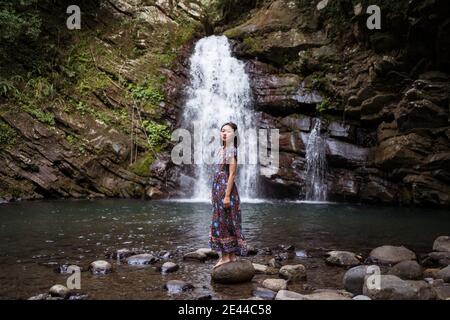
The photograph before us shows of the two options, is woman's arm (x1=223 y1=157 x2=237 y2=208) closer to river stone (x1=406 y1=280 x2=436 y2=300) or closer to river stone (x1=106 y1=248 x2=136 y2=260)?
river stone (x1=106 y1=248 x2=136 y2=260)

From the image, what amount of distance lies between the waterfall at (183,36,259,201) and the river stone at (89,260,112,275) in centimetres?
1045

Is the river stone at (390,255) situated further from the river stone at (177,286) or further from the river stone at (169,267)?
the river stone at (177,286)

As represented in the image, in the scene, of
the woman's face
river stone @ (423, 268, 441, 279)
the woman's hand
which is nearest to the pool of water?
the woman's hand

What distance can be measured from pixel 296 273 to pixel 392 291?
1346mm

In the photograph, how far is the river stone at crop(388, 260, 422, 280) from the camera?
5.80 metres

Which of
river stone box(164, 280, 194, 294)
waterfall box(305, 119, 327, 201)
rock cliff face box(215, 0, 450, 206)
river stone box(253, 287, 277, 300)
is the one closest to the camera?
river stone box(253, 287, 277, 300)

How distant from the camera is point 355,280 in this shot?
5.34 meters

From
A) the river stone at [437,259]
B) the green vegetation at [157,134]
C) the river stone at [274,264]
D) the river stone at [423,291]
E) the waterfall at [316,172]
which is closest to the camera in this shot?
the river stone at [423,291]

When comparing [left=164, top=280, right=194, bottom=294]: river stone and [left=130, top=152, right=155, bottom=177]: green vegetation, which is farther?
[left=130, top=152, right=155, bottom=177]: green vegetation

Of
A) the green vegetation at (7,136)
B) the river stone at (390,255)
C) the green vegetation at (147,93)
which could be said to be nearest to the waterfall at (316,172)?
the green vegetation at (147,93)

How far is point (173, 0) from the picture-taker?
2273 centimetres

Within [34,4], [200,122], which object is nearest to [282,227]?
[200,122]

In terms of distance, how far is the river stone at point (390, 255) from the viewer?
6.83 m

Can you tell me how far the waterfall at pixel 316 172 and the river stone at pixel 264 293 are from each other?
11.3 metres
